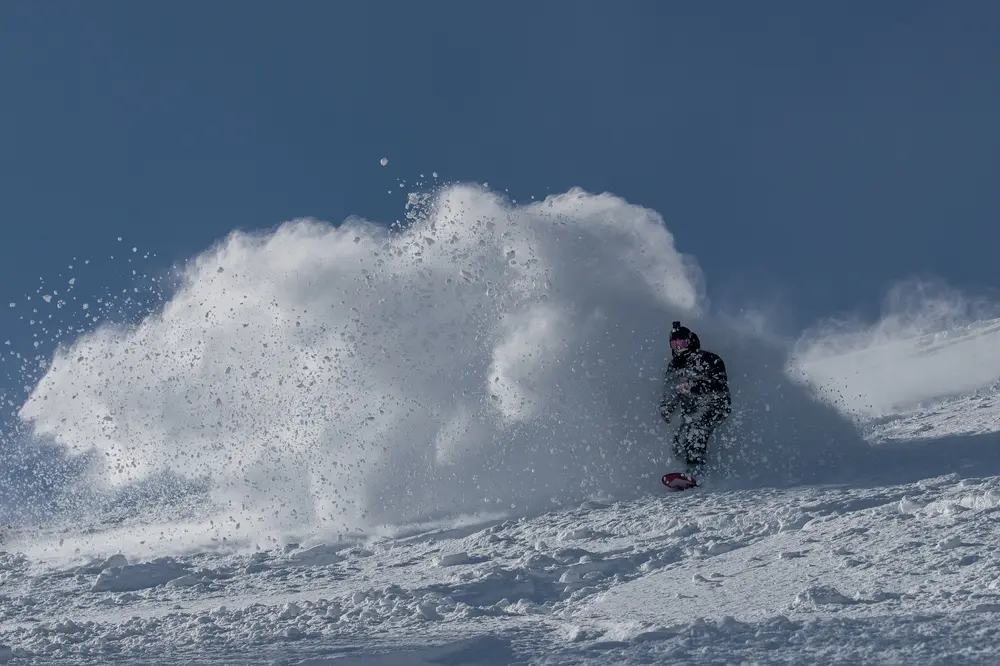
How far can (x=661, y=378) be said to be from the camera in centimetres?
1158

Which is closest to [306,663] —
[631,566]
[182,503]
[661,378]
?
[631,566]

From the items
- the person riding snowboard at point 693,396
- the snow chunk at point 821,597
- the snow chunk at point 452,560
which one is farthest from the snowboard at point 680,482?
the snow chunk at point 821,597

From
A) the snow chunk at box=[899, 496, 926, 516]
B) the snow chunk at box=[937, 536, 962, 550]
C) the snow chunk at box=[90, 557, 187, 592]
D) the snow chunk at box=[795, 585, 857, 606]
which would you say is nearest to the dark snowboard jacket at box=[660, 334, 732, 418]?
the snow chunk at box=[899, 496, 926, 516]

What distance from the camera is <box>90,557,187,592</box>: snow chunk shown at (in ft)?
26.4

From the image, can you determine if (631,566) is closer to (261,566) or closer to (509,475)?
(261,566)

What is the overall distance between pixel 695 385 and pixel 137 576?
555cm

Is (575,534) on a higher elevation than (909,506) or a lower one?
higher

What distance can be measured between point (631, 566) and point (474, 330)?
6389 mm

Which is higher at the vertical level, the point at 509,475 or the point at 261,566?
the point at 509,475

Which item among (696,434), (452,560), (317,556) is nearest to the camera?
(452,560)

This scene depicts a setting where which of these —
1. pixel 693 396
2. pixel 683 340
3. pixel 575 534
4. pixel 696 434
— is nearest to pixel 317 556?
pixel 575 534

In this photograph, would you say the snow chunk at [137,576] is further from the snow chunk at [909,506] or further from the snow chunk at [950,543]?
the snow chunk at [950,543]

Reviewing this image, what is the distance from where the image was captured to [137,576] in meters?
8.34

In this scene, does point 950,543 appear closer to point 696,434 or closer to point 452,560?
point 452,560
